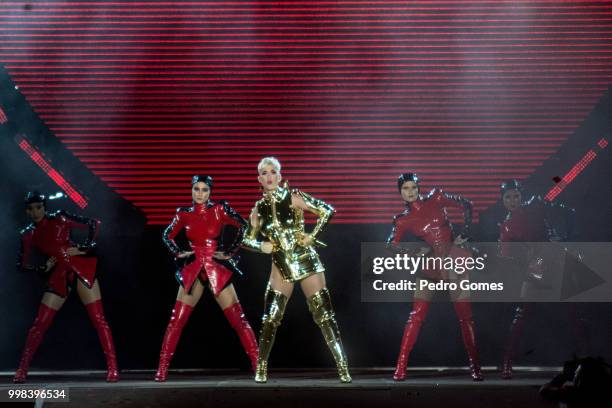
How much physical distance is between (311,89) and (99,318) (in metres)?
2.47

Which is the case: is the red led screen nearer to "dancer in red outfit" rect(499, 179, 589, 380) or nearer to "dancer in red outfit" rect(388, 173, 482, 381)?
"dancer in red outfit" rect(499, 179, 589, 380)

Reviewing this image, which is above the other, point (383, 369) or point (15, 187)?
point (15, 187)

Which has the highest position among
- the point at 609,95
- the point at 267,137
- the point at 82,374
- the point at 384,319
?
the point at 609,95

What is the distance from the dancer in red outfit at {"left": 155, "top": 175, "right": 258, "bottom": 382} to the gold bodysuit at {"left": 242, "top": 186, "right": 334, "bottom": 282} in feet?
0.88

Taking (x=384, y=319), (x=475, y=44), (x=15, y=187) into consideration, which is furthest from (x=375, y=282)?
(x=15, y=187)

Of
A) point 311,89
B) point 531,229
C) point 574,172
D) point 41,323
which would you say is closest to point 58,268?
point 41,323

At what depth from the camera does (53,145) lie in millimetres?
6980

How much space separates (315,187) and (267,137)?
568 mm

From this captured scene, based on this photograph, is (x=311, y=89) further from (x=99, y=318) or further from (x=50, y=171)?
(x=99, y=318)

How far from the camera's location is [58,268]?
21.5 feet

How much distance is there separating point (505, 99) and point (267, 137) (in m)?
1.96

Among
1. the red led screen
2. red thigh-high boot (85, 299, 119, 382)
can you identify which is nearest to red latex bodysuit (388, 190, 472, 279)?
the red led screen

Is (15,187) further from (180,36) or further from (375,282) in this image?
(375,282)

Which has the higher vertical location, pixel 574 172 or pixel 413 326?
pixel 574 172
